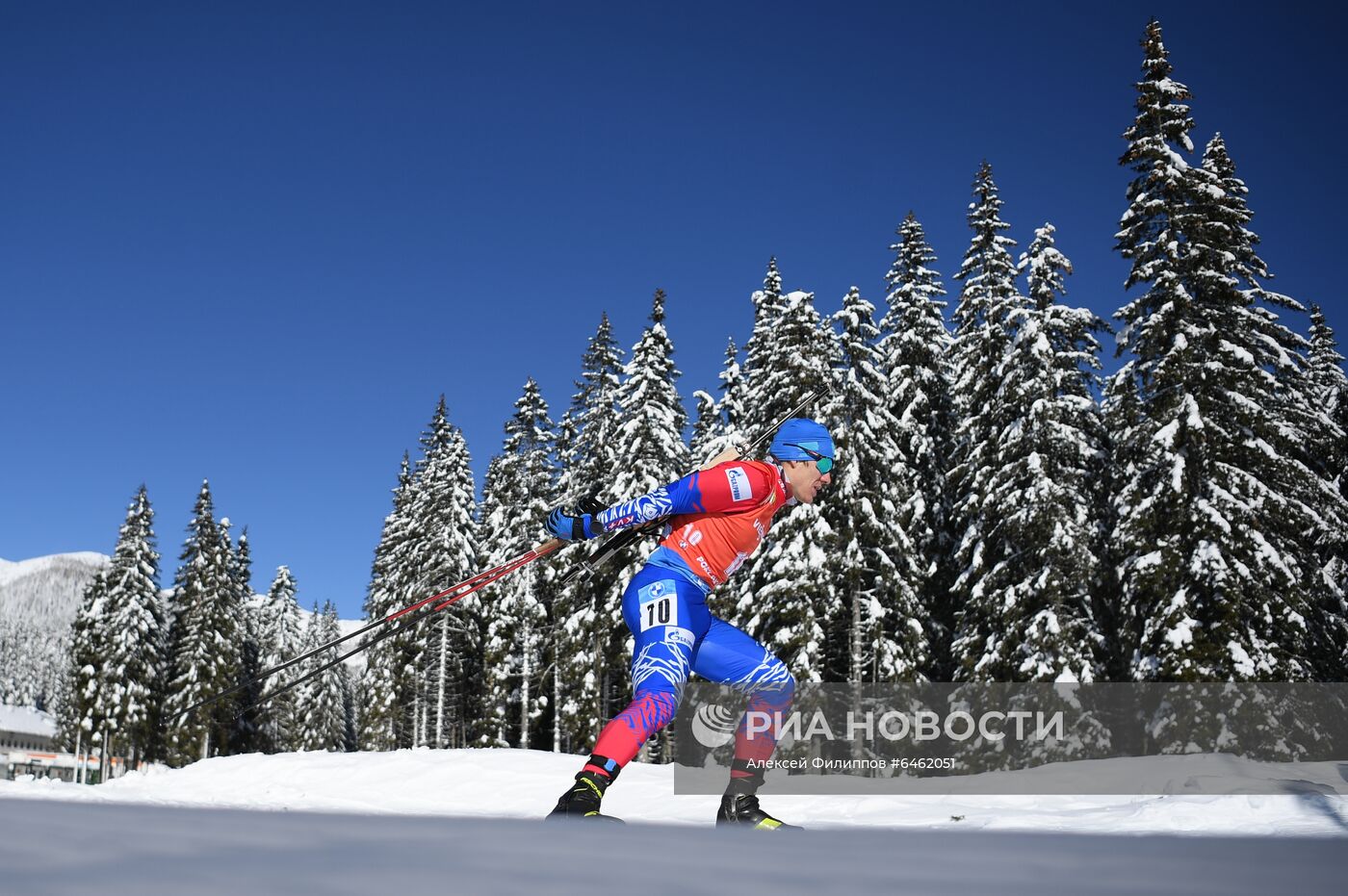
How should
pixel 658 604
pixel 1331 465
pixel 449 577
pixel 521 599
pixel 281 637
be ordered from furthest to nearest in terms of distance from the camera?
1. pixel 281 637
2. pixel 449 577
3. pixel 521 599
4. pixel 1331 465
5. pixel 658 604

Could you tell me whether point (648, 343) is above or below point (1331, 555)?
above

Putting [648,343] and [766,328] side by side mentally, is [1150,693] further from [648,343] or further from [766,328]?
[648,343]

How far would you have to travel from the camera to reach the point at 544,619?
119 ft

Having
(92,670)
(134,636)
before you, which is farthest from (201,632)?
(92,670)

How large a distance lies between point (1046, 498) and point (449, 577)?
24.1 m

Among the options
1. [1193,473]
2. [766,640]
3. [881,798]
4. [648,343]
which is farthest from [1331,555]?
[881,798]

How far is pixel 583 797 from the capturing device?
142 inches

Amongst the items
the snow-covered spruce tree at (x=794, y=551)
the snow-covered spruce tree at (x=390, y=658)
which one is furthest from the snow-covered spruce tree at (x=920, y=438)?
the snow-covered spruce tree at (x=390, y=658)

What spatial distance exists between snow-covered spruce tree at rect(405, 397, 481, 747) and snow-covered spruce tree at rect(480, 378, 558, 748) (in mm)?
1107

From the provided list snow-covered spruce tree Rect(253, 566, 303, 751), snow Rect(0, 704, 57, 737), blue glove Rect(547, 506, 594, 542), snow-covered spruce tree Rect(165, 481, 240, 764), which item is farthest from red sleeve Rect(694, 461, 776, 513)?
snow Rect(0, 704, 57, 737)

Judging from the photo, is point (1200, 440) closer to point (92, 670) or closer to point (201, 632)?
point (201, 632)

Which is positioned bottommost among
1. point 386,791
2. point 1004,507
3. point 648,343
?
point 386,791

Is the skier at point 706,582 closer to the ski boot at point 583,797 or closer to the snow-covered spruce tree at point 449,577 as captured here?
the ski boot at point 583,797

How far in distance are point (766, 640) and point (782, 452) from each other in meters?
21.1
